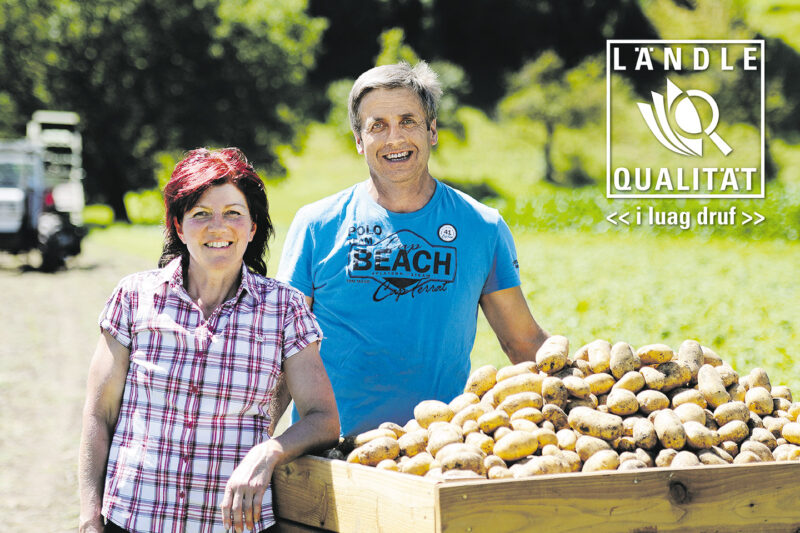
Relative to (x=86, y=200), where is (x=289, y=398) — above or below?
below

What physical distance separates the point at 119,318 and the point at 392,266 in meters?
0.98

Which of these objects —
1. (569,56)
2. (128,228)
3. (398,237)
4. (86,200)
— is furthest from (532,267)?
(569,56)

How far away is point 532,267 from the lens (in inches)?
662

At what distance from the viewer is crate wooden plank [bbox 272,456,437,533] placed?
2.28 meters

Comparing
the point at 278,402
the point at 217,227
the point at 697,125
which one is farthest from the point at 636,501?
the point at 697,125

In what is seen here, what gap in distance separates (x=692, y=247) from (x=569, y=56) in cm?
4015

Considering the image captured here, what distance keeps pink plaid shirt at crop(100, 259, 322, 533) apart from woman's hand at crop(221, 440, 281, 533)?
0.12 m

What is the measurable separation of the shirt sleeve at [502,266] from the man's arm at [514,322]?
0.03m

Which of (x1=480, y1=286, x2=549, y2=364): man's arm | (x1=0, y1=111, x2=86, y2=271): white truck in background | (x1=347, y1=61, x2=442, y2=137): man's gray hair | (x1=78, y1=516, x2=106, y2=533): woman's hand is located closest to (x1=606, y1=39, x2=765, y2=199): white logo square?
(x1=0, y1=111, x2=86, y2=271): white truck in background

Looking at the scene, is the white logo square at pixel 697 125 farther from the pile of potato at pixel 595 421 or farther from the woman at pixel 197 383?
the woman at pixel 197 383

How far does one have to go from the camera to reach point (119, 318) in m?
2.67

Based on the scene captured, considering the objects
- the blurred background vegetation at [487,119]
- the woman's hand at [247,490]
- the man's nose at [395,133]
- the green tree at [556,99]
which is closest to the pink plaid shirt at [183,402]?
the woman's hand at [247,490]

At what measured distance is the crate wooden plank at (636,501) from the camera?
2244 mm

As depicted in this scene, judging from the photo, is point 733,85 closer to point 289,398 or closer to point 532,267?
point 532,267
